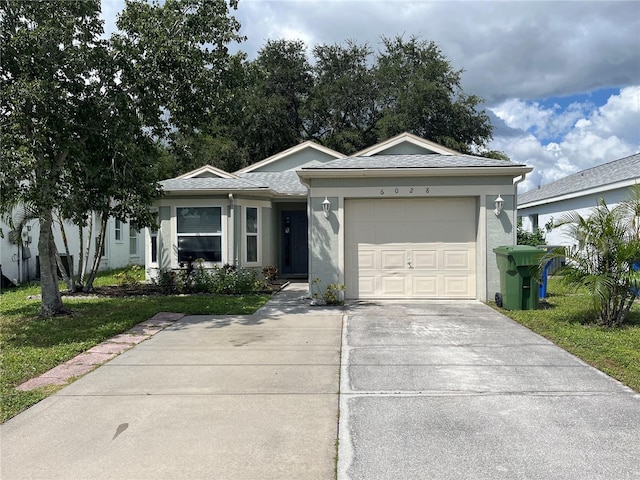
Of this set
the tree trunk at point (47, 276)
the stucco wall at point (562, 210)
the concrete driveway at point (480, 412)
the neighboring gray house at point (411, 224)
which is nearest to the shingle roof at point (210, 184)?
the neighboring gray house at point (411, 224)

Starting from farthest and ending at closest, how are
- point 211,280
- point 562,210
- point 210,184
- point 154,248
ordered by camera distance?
point 562,210, point 154,248, point 210,184, point 211,280

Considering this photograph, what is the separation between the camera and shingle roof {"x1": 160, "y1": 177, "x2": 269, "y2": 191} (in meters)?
13.9

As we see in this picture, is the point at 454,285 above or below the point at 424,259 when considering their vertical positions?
below

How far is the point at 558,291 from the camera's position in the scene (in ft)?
42.4

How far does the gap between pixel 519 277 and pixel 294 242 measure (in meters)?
8.72

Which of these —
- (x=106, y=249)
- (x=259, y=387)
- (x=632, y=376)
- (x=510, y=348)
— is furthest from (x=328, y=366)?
(x=106, y=249)

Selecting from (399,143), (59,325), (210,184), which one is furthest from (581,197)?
(59,325)

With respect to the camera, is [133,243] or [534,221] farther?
[534,221]

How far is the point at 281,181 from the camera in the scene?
687 inches

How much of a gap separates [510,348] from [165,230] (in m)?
10.2

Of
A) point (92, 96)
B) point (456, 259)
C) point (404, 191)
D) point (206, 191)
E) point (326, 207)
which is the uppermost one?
point (92, 96)

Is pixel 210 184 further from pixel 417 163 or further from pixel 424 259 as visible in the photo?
pixel 424 259

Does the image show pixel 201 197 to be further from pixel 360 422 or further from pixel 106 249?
pixel 360 422

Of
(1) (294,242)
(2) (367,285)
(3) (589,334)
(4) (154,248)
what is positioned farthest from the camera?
(1) (294,242)
